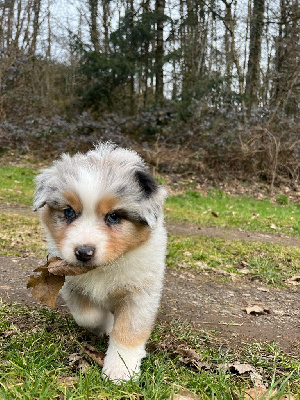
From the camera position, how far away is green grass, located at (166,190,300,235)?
30.3ft

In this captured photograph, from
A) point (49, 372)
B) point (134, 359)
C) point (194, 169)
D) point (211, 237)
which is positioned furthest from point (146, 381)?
point (194, 169)

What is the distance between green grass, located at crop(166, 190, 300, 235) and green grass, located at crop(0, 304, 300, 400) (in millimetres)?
5932

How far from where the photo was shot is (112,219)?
8.50 ft

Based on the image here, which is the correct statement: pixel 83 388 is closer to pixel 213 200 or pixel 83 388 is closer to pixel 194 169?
pixel 213 200

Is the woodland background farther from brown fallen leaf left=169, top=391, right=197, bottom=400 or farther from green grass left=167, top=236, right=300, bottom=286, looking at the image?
brown fallen leaf left=169, top=391, right=197, bottom=400

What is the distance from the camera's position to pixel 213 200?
12.9m

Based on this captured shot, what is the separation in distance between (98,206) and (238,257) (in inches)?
159

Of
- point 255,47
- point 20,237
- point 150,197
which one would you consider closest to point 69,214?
point 150,197

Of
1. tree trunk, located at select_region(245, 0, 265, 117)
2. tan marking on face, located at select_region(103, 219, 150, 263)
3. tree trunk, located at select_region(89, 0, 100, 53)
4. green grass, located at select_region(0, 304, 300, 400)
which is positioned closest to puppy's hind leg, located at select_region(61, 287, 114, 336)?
green grass, located at select_region(0, 304, 300, 400)

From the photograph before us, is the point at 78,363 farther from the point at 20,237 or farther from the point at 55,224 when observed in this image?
the point at 20,237

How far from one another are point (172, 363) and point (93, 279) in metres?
0.76

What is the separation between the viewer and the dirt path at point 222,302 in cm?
356

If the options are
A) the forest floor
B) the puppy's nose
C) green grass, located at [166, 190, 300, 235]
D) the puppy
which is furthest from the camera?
green grass, located at [166, 190, 300, 235]

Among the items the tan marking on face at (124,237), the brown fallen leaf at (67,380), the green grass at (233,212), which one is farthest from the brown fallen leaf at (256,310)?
the green grass at (233,212)
